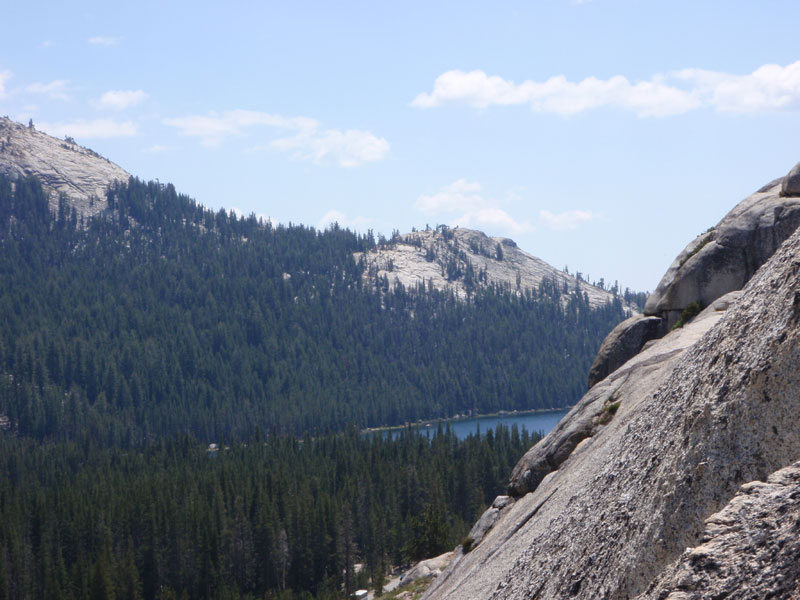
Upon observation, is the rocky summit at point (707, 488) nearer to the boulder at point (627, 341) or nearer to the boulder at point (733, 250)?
the boulder at point (733, 250)

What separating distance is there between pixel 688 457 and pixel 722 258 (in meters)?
23.7

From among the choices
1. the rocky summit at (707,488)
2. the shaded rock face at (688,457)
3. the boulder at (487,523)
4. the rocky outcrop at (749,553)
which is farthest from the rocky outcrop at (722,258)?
the rocky outcrop at (749,553)

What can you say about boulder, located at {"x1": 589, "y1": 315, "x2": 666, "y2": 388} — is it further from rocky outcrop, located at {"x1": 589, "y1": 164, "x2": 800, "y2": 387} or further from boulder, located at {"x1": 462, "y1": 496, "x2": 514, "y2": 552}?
boulder, located at {"x1": 462, "y1": 496, "x2": 514, "y2": 552}

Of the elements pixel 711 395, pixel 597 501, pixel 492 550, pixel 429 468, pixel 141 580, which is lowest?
pixel 141 580

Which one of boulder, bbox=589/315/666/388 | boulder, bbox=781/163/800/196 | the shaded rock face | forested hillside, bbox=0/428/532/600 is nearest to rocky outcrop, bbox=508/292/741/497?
boulder, bbox=589/315/666/388

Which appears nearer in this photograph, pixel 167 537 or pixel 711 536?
pixel 711 536

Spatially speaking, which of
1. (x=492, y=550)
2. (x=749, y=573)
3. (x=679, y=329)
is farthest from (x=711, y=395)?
(x=679, y=329)

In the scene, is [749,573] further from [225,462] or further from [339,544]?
[225,462]

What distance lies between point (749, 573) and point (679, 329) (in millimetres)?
25873

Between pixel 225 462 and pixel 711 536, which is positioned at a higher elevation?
pixel 711 536

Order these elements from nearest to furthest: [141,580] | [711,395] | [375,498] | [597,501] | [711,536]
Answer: [711,536] → [711,395] → [597,501] → [141,580] → [375,498]

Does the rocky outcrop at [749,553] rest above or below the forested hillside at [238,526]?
above

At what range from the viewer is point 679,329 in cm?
3384

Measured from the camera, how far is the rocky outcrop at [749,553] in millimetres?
9008
